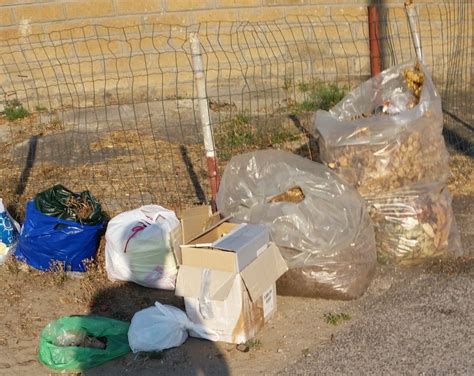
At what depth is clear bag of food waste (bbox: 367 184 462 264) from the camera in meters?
5.04

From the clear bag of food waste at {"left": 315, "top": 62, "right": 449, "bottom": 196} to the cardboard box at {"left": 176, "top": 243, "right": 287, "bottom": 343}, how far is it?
3.33 ft

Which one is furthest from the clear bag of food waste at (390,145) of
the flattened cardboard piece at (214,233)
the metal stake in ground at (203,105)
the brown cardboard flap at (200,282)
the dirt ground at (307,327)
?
the brown cardboard flap at (200,282)

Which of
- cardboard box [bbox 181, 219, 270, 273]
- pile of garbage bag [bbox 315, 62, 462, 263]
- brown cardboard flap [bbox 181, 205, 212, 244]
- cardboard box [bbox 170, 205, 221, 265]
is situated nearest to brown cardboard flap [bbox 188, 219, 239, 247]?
cardboard box [bbox 181, 219, 270, 273]

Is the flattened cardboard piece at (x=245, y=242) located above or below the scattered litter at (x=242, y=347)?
above

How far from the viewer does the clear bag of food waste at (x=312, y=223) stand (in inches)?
182

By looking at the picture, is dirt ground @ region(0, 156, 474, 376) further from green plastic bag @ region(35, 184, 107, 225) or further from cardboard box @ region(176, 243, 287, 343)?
green plastic bag @ region(35, 184, 107, 225)

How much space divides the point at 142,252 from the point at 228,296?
97cm

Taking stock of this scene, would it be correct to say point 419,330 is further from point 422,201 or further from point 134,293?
point 134,293

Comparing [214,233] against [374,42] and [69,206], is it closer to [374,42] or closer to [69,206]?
[69,206]

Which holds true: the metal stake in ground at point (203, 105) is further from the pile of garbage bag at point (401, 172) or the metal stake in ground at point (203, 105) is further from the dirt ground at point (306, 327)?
the dirt ground at point (306, 327)

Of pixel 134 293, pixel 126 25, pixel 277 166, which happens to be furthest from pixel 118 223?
pixel 126 25

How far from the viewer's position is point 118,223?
518 centimetres

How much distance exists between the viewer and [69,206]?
5363 mm

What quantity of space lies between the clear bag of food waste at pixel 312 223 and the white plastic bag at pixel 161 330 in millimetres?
709
